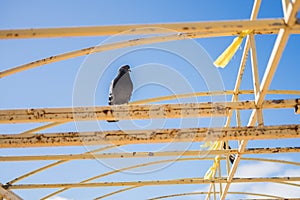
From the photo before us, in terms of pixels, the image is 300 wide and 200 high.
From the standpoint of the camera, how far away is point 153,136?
13.5ft

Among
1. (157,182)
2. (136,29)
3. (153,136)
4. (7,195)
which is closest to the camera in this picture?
(136,29)

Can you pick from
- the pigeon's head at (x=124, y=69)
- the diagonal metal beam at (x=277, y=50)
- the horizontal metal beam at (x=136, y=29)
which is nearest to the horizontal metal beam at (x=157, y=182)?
the pigeon's head at (x=124, y=69)

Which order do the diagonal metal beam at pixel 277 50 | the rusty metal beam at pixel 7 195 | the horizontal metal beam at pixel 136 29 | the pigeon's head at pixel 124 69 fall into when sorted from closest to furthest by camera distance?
the diagonal metal beam at pixel 277 50, the horizontal metal beam at pixel 136 29, the rusty metal beam at pixel 7 195, the pigeon's head at pixel 124 69

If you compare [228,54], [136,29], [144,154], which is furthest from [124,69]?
[136,29]

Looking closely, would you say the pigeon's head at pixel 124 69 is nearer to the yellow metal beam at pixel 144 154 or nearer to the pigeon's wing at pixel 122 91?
the pigeon's wing at pixel 122 91

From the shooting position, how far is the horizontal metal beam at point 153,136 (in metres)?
4.08

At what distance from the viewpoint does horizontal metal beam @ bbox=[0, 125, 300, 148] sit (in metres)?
4.08

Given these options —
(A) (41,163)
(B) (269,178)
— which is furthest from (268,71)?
(A) (41,163)

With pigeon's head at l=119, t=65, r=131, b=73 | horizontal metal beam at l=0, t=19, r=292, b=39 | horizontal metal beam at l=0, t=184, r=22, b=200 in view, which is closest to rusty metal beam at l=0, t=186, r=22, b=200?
horizontal metal beam at l=0, t=184, r=22, b=200

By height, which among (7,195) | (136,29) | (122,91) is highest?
(122,91)

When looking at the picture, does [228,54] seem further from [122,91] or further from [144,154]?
[144,154]

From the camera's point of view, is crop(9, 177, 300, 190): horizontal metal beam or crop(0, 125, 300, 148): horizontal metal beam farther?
crop(9, 177, 300, 190): horizontal metal beam

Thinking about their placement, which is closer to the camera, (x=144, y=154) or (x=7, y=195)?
(x=144, y=154)

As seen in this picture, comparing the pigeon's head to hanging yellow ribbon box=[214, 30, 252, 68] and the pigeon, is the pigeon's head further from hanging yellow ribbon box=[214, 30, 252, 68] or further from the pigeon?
hanging yellow ribbon box=[214, 30, 252, 68]
